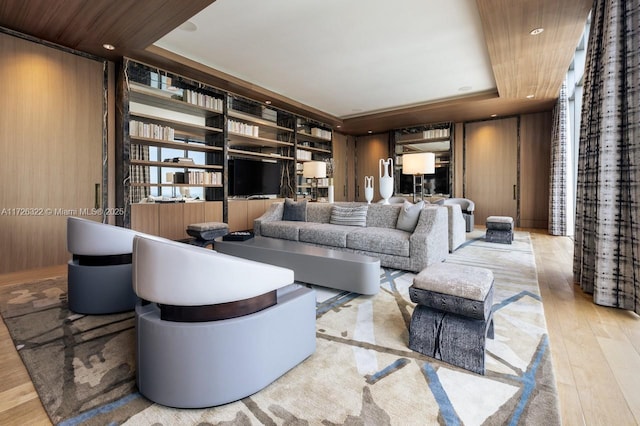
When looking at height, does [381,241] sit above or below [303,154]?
below

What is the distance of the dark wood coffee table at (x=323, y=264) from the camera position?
8.32 ft

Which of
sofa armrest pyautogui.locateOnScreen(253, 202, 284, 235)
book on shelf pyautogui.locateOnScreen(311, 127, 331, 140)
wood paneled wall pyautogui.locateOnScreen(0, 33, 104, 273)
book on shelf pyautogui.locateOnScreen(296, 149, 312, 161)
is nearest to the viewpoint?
wood paneled wall pyautogui.locateOnScreen(0, 33, 104, 273)

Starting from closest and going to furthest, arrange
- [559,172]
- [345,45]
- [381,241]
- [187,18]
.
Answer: [187,18], [381,241], [345,45], [559,172]

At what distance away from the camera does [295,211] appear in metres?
4.79

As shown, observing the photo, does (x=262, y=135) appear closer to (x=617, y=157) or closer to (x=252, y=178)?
(x=252, y=178)

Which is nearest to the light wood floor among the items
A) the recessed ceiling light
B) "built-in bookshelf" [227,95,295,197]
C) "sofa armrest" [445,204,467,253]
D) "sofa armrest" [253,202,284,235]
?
"sofa armrest" [445,204,467,253]

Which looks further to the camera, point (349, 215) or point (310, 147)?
point (310, 147)

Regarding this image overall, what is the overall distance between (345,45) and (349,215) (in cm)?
232

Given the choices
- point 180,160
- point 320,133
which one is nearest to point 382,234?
point 180,160

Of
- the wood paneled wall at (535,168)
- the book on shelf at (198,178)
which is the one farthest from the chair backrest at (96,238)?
the wood paneled wall at (535,168)

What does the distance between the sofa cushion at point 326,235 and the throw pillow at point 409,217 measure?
64 centimetres

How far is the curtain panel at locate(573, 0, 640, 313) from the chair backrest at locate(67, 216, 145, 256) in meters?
3.63

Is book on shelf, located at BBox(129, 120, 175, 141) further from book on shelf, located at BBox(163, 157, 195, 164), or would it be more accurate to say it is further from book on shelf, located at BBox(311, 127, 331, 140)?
book on shelf, located at BBox(311, 127, 331, 140)

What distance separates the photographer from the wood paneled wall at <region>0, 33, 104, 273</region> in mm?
3473
